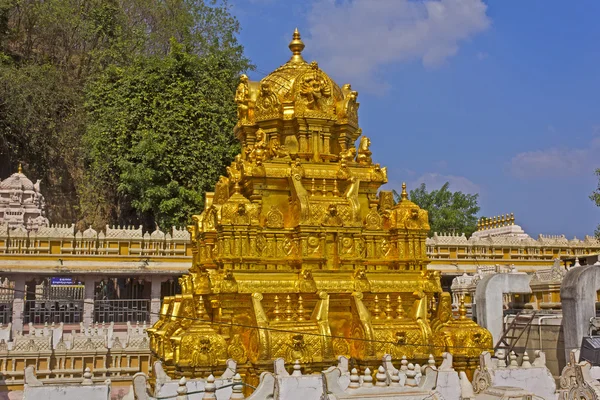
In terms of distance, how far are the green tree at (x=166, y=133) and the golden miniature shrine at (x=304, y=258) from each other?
17.3 metres

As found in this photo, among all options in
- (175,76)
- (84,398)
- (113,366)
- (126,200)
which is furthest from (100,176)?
(84,398)

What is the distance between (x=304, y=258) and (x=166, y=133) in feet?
69.0

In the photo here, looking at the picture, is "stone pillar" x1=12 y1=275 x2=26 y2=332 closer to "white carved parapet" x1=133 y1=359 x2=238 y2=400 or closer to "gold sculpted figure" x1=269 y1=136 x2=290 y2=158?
"gold sculpted figure" x1=269 y1=136 x2=290 y2=158

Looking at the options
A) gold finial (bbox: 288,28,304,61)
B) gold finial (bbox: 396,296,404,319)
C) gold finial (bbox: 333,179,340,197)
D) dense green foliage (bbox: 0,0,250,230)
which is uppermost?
dense green foliage (bbox: 0,0,250,230)

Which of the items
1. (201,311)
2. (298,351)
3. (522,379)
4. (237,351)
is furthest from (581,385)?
(201,311)

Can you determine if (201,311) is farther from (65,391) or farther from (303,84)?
(303,84)

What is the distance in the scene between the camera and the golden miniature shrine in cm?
1155

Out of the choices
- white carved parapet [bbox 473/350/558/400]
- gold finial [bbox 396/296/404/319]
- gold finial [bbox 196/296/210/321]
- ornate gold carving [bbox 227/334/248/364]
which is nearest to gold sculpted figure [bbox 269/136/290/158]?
gold finial [bbox 196/296/210/321]

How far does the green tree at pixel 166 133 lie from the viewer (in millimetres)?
31234

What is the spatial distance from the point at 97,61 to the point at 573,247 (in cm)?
2891

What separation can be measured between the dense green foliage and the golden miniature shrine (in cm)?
1791

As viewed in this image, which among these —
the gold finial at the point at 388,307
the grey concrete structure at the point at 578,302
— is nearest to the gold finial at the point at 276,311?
the gold finial at the point at 388,307

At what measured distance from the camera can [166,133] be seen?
31594 millimetres

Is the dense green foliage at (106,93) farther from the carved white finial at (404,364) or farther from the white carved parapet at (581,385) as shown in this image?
the white carved parapet at (581,385)
